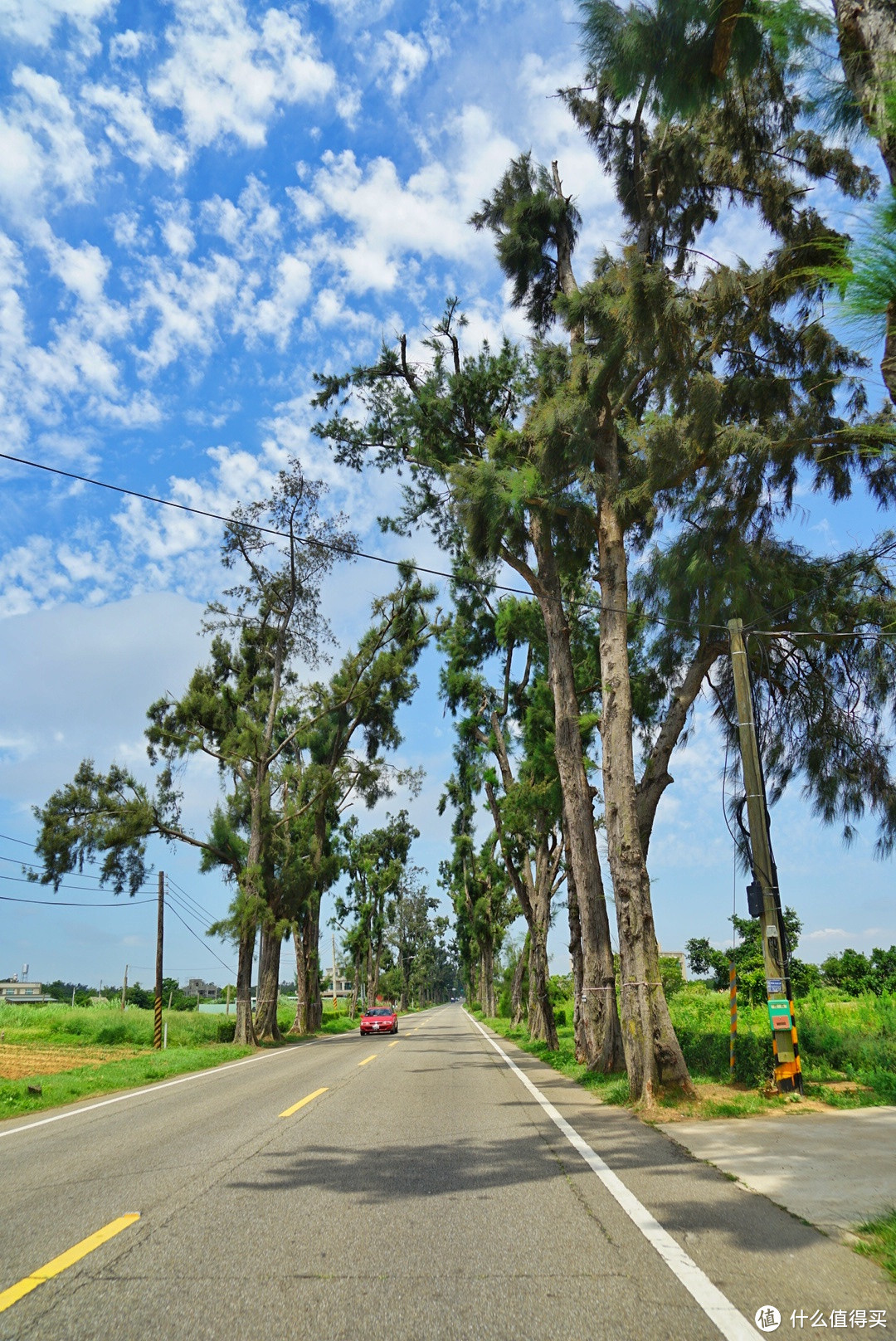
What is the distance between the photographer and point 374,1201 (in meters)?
6.11

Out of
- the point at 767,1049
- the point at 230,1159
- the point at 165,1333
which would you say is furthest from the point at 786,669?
the point at 165,1333

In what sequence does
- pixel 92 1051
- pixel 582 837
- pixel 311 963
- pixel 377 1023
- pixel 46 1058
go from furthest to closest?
1. pixel 311 963
2. pixel 377 1023
3. pixel 92 1051
4. pixel 46 1058
5. pixel 582 837

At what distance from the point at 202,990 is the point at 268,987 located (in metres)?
119

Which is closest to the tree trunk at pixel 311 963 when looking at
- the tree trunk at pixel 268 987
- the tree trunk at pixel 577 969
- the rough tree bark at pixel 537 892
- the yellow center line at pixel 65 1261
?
the tree trunk at pixel 268 987

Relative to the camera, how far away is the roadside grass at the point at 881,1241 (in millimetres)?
4727

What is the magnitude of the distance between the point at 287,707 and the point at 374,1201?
97.7 feet

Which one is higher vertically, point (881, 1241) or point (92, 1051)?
point (881, 1241)

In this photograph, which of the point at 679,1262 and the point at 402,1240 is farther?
the point at 402,1240

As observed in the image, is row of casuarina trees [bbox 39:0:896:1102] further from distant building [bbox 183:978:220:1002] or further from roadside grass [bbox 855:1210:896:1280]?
distant building [bbox 183:978:220:1002]

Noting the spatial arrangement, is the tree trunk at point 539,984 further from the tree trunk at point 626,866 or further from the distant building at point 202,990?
the distant building at point 202,990

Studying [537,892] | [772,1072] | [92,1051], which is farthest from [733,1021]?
[92,1051]

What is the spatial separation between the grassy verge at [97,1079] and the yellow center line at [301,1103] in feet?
12.3

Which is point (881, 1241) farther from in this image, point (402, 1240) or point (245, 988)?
point (245, 988)

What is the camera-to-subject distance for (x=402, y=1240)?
516cm
